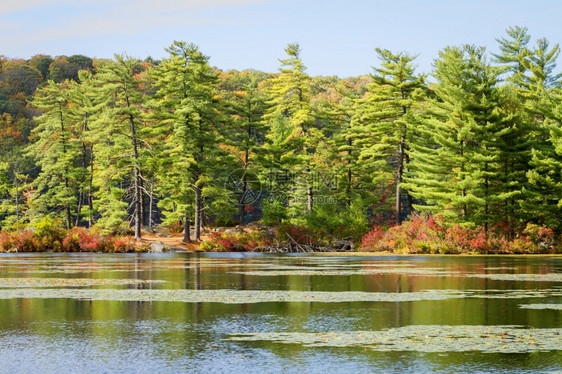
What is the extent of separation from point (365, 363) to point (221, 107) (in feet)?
172

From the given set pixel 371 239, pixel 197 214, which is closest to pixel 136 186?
pixel 197 214

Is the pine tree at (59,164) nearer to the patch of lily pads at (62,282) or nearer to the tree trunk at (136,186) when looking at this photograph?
the tree trunk at (136,186)

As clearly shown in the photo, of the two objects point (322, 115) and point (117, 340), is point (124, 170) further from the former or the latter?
point (117, 340)

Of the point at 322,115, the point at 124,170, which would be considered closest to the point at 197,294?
the point at 124,170

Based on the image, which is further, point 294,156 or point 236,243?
point 294,156

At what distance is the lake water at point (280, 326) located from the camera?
9375 mm

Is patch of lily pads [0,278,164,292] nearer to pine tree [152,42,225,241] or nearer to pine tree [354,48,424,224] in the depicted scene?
pine tree [152,42,225,241]

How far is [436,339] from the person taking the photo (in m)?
11.1

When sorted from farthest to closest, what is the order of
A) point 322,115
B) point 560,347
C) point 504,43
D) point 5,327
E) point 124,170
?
1. point 504,43
2. point 322,115
3. point 124,170
4. point 5,327
5. point 560,347

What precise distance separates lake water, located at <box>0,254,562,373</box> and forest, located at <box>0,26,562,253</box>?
2608 cm

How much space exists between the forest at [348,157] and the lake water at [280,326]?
26078mm

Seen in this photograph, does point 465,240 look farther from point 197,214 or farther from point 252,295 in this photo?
point 252,295

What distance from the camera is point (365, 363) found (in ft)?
30.6

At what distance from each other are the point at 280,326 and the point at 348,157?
50186 millimetres
